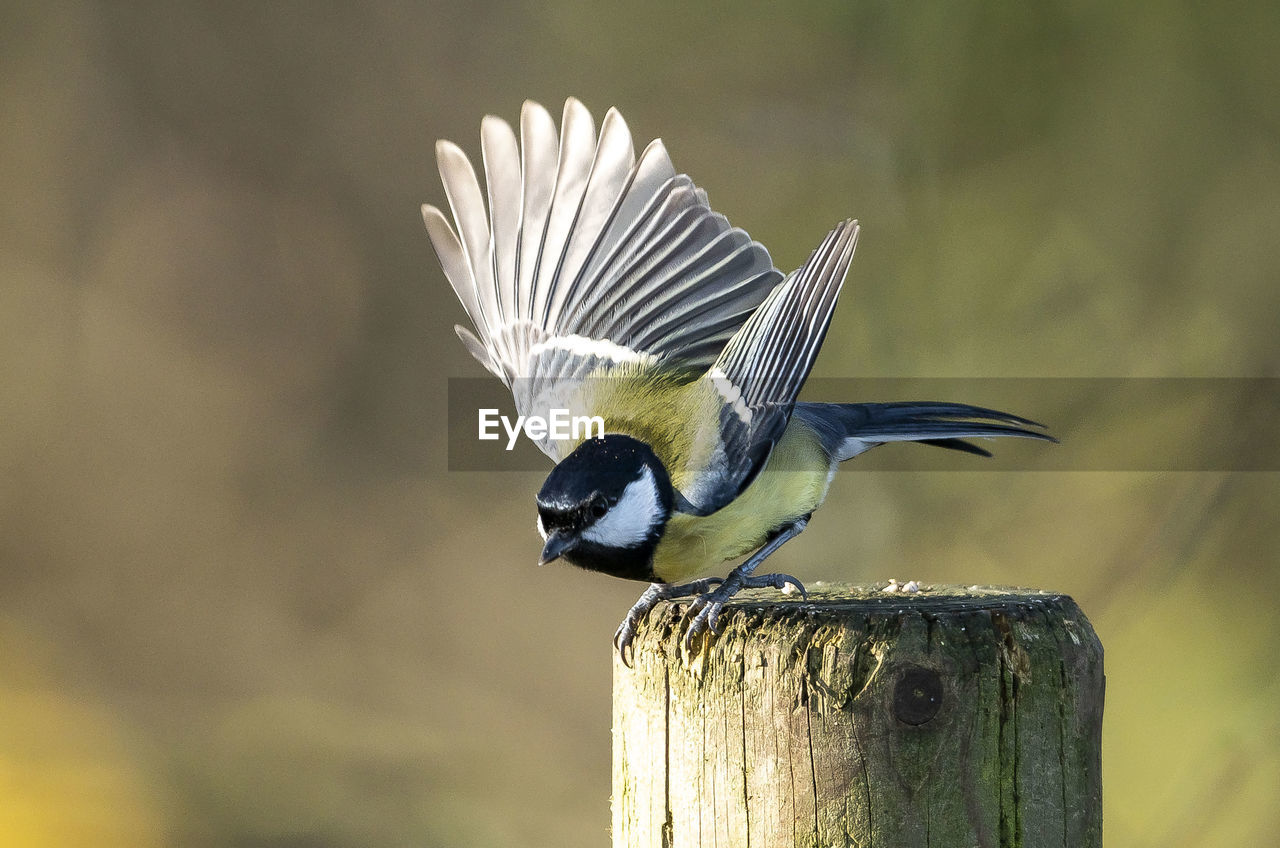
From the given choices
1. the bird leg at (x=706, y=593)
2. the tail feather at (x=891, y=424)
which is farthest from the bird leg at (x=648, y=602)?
the tail feather at (x=891, y=424)

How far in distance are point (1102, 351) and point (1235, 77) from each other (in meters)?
0.96

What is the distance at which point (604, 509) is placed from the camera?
1.81m

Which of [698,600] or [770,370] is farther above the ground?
[770,370]

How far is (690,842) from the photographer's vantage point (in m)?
1.46

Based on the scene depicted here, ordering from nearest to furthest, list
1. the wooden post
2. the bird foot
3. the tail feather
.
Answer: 1. the wooden post
2. the bird foot
3. the tail feather

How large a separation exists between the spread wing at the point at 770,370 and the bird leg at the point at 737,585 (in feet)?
0.43

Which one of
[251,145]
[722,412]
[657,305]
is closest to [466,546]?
[251,145]

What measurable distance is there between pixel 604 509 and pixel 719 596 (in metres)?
0.22

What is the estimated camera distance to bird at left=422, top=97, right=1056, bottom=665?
6.53 feet

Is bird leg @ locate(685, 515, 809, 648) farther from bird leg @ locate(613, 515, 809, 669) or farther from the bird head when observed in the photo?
the bird head

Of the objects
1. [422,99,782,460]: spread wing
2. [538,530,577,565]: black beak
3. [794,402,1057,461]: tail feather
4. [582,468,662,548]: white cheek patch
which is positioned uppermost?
[422,99,782,460]: spread wing

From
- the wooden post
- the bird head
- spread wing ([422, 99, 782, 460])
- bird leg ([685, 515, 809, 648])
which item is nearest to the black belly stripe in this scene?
the bird head

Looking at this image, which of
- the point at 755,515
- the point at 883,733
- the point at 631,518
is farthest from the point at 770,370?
the point at 883,733

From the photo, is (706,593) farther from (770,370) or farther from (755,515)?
(770,370)
